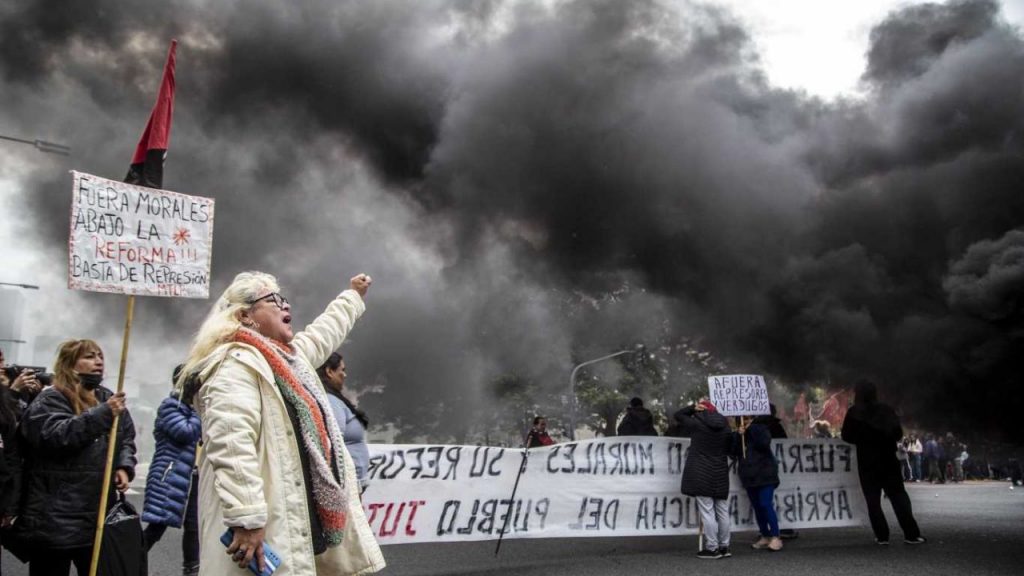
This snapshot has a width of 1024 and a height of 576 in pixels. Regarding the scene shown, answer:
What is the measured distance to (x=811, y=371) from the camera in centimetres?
920

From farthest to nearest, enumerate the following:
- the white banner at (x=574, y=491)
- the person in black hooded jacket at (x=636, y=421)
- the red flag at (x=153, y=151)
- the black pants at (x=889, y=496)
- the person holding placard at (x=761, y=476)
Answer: the person in black hooded jacket at (x=636, y=421), the person holding placard at (x=761, y=476), the black pants at (x=889, y=496), the white banner at (x=574, y=491), the red flag at (x=153, y=151)

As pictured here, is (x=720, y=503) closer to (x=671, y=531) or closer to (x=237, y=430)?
(x=671, y=531)

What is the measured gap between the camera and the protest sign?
7351 mm

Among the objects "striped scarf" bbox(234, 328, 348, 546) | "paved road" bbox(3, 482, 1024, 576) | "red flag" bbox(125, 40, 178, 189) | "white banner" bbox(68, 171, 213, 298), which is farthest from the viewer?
"paved road" bbox(3, 482, 1024, 576)

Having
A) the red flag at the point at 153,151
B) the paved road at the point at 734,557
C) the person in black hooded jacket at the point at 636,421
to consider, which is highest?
the red flag at the point at 153,151

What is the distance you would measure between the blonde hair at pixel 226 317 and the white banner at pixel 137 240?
153 cm

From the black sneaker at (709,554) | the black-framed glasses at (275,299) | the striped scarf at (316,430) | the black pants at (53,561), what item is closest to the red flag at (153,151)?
the black pants at (53,561)

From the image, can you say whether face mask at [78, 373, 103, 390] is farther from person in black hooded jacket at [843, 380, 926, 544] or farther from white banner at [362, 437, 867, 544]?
person in black hooded jacket at [843, 380, 926, 544]

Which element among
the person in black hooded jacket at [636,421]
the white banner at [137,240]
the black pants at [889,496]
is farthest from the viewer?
the person in black hooded jacket at [636,421]

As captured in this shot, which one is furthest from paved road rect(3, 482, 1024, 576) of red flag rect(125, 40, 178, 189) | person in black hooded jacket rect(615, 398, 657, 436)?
red flag rect(125, 40, 178, 189)

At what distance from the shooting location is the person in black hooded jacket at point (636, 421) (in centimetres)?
961

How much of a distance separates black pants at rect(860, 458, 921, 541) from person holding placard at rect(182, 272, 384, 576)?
571 cm

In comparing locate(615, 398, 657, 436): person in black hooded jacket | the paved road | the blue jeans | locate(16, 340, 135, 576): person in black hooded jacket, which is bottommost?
the paved road

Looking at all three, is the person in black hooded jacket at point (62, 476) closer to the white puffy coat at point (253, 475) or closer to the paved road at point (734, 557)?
the white puffy coat at point (253, 475)
